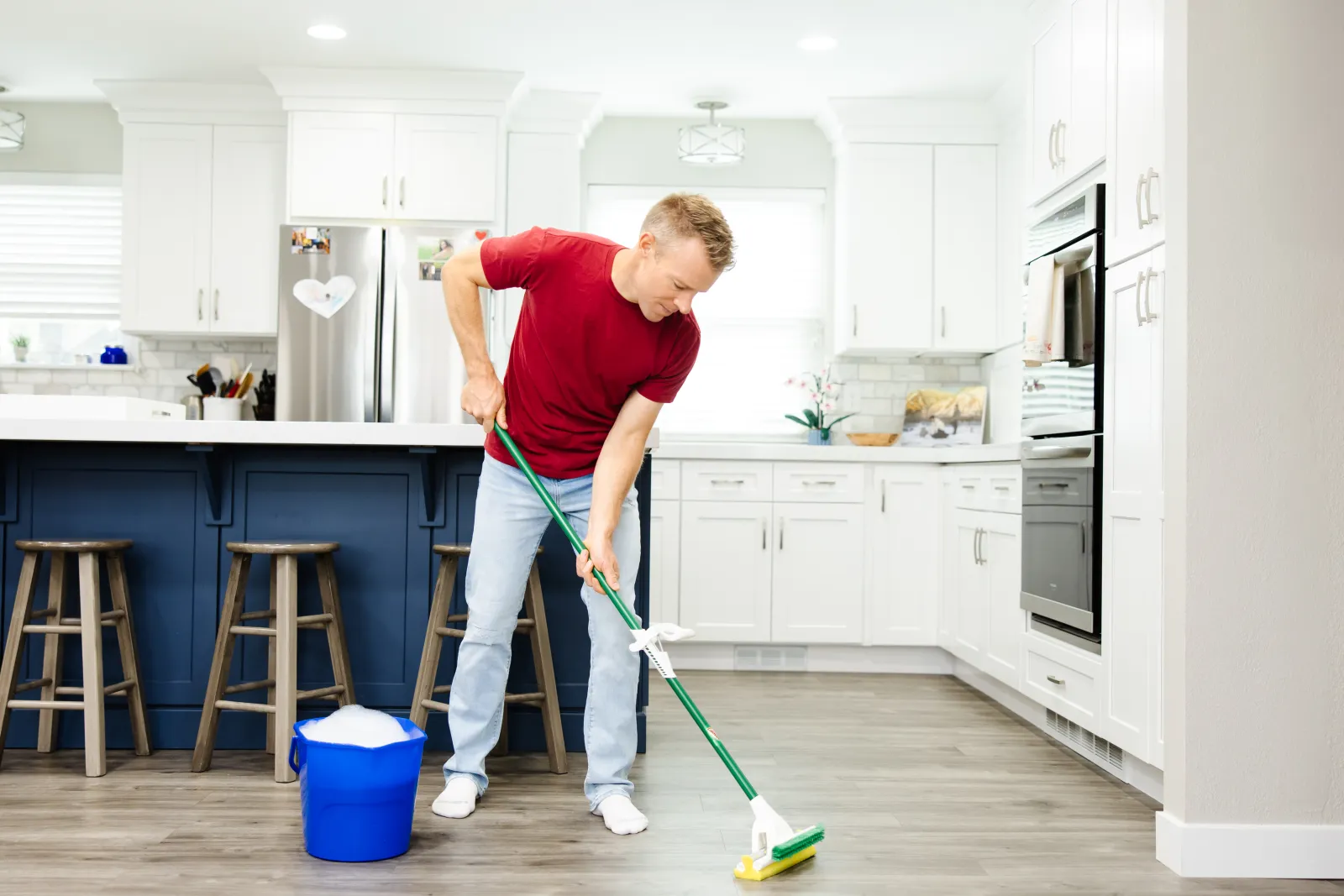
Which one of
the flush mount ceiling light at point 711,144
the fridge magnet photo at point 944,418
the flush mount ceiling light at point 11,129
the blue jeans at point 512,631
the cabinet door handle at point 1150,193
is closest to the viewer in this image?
the blue jeans at point 512,631

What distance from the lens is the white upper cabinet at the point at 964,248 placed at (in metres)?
4.98

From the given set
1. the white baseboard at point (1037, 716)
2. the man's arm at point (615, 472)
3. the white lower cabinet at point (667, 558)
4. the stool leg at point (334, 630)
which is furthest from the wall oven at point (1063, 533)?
the stool leg at point (334, 630)

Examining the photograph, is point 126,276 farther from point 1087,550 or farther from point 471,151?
point 1087,550

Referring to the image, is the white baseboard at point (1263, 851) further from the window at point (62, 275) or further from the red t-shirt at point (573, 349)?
the window at point (62, 275)

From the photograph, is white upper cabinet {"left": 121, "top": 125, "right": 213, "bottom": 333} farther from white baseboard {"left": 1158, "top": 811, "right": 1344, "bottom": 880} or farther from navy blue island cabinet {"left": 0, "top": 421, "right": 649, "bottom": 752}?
white baseboard {"left": 1158, "top": 811, "right": 1344, "bottom": 880}

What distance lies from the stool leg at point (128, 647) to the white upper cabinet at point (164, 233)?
238 centimetres

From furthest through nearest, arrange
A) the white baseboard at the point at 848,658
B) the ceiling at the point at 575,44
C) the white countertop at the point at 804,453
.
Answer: the white baseboard at the point at 848,658 < the white countertop at the point at 804,453 < the ceiling at the point at 575,44

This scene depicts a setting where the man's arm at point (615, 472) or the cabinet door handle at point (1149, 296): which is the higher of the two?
the cabinet door handle at point (1149, 296)

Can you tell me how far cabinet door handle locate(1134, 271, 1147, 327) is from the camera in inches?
107

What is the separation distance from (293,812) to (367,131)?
10.8 ft

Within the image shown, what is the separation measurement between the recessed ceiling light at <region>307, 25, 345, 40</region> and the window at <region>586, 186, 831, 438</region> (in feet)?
4.57

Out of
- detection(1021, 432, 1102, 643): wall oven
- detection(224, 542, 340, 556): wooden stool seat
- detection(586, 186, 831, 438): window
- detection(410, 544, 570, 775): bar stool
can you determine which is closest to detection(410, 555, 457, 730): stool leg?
detection(410, 544, 570, 775): bar stool

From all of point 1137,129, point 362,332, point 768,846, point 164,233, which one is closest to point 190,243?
point 164,233

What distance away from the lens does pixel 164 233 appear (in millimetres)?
4984
